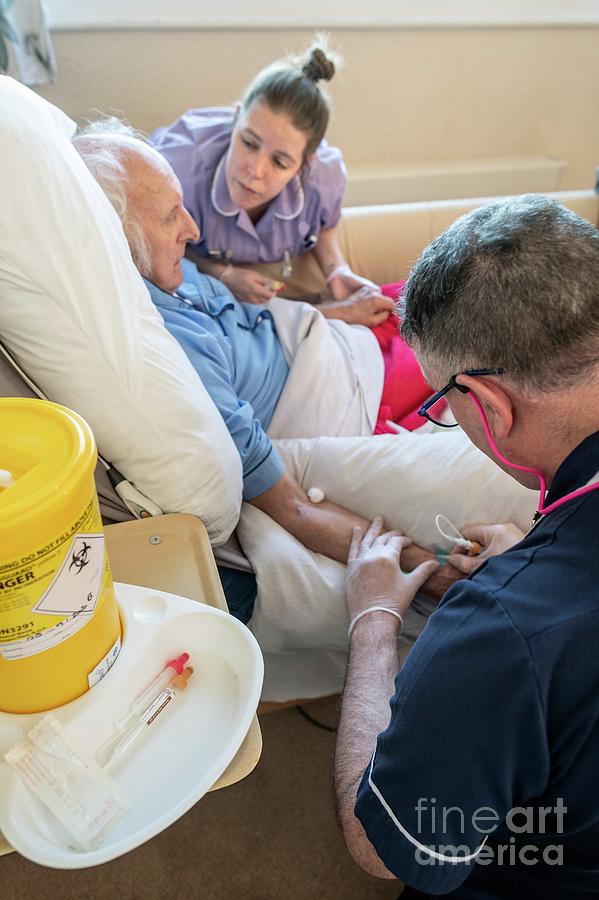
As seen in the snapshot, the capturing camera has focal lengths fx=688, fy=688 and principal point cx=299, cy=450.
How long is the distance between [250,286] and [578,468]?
1180mm

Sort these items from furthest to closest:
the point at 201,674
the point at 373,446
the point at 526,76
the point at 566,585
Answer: the point at 526,76, the point at 373,446, the point at 201,674, the point at 566,585

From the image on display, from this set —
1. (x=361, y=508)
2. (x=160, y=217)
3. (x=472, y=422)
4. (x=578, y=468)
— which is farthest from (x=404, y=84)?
(x=578, y=468)

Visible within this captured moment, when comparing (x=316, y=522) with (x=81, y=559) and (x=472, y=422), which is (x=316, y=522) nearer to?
(x=472, y=422)

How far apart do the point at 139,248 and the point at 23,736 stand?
921 mm

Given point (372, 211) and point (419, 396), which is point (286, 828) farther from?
point (372, 211)

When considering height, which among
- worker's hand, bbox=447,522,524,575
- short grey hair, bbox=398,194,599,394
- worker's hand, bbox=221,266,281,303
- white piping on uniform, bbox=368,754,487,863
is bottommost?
worker's hand, bbox=447,522,524,575

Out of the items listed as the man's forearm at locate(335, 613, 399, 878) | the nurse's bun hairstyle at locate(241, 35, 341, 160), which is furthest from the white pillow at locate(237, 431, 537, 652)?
the nurse's bun hairstyle at locate(241, 35, 341, 160)

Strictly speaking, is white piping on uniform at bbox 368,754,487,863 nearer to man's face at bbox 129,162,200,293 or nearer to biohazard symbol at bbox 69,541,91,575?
biohazard symbol at bbox 69,541,91,575

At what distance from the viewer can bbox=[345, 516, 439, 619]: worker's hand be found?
3.83ft

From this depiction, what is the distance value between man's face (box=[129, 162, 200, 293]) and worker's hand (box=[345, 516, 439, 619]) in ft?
2.15

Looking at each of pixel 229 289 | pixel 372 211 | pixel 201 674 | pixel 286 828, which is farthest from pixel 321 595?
pixel 372 211

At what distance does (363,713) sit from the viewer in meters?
0.96

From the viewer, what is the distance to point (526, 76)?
2.68m

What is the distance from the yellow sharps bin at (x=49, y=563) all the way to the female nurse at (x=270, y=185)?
1.15 meters
